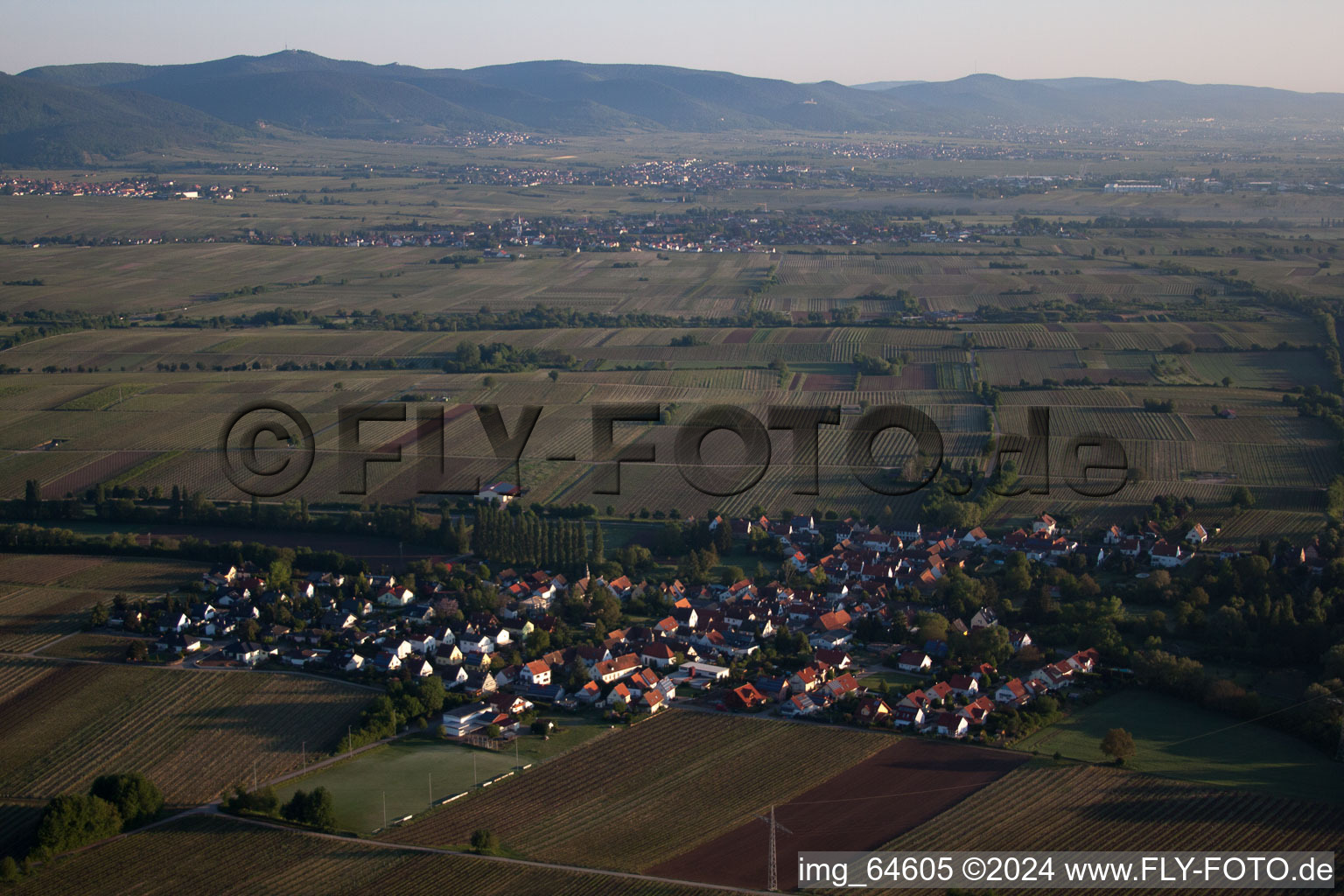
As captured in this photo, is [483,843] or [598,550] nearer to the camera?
[483,843]

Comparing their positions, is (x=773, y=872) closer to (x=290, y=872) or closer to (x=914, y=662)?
(x=290, y=872)

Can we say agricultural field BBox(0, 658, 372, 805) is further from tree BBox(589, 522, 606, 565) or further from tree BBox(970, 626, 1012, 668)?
tree BBox(970, 626, 1012, 668)

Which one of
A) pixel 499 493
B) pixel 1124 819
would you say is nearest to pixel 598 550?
pixel 499 493

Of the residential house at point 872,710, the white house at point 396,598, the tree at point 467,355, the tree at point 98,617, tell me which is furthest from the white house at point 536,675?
the tree at point 467,355

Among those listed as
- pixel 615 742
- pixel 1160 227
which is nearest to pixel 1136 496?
pixel 615 742

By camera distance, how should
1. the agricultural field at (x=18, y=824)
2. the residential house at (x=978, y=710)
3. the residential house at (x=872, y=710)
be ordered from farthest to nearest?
1. the residential house at (x=872, y=710)
2. the residential house at (x=978, y=710)
3. the agricultural field at (x=18, y=824)

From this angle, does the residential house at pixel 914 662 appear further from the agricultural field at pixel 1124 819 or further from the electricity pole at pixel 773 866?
the electricity pole at pixel 773 866

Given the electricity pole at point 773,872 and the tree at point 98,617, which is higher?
the tree at point 98,617

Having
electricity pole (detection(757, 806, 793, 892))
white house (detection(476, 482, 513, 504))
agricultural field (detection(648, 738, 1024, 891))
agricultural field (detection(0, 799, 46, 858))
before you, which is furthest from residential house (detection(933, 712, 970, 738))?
white house (detection(476, 482, 513, 504))
